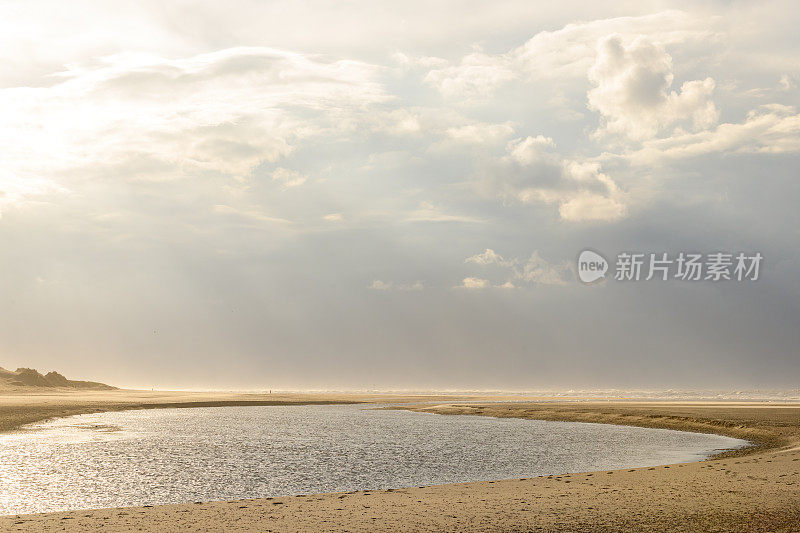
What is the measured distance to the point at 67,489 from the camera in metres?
21.6

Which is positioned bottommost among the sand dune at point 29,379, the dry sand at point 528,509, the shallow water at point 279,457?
the sand dune at point 29,379

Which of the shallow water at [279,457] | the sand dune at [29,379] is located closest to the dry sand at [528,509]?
the shallow water at [279,457]

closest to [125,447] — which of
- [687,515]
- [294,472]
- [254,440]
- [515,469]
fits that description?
[254,440]

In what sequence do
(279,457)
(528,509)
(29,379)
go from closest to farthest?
(528,509) → (279,457) → (29,379)

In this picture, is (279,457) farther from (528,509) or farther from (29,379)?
(29,379)

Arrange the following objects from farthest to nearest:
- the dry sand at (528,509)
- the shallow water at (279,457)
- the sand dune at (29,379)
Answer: the sand dune at (29,379) → the shallow water at (279,457) → the dry sand at (528,509)

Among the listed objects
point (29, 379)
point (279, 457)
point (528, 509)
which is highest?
point (528, 509)

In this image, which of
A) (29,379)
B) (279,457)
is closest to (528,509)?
(279,457)

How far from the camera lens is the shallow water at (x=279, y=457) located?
72.2ft

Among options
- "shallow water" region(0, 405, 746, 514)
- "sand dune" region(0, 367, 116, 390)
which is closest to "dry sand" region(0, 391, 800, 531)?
"shallow water" region(0, 405, 746, 514)

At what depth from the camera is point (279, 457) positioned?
31250 millimetres

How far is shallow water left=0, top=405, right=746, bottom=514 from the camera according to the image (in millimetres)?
22016

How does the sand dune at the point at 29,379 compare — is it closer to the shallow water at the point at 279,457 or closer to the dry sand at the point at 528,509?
the shallow water at the point at 279,457

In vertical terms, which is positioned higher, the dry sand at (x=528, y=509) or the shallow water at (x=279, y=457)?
the dry sand at (x=528, y=509)
